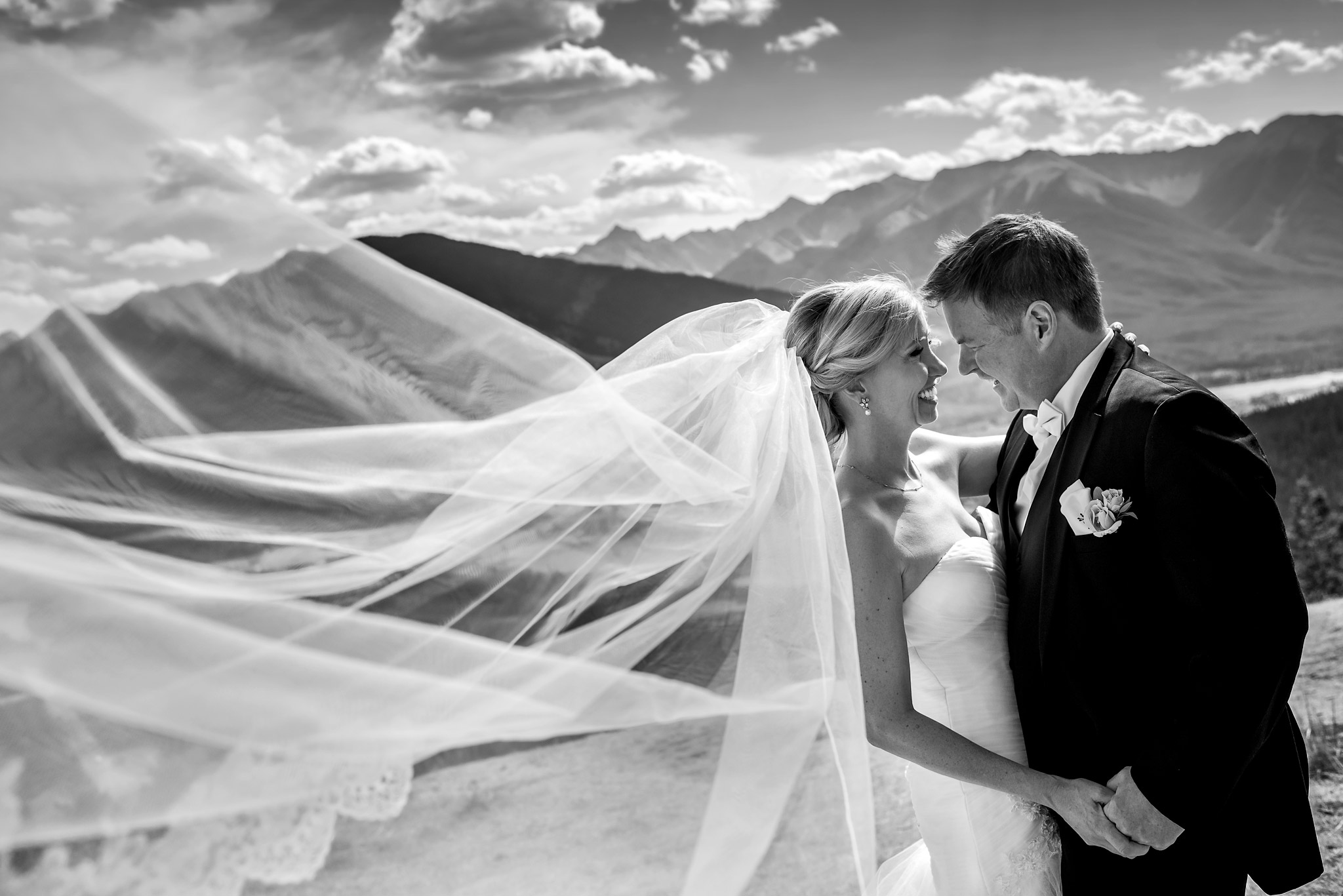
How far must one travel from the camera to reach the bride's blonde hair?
1941mm

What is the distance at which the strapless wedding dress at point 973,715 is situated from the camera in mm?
1776

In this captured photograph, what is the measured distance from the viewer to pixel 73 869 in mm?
1423

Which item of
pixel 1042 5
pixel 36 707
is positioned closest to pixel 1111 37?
pixel 1042 5

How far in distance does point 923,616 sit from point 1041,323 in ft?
2.03

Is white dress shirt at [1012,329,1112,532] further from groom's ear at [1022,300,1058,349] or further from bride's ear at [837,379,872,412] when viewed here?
bride's ear at [837,379,872,412]

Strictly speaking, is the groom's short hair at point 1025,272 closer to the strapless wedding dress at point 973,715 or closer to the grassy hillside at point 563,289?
the strapless wedding dress at point 973,715

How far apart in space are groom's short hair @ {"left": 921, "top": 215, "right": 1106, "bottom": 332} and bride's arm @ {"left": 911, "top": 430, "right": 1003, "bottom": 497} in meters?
0.61

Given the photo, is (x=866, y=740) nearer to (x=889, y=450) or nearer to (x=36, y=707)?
(x=889, y=450)

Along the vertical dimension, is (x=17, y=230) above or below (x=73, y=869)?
above

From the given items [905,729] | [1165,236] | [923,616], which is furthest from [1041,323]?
[1165,236]

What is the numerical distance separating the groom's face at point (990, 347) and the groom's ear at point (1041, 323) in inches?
0.7

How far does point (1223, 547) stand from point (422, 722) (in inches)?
52.2

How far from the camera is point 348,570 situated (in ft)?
5.43

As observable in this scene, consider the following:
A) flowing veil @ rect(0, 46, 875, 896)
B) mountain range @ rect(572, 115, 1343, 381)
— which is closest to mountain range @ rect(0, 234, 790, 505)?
flowing veil @ rect(0, 46, 875, 896)
